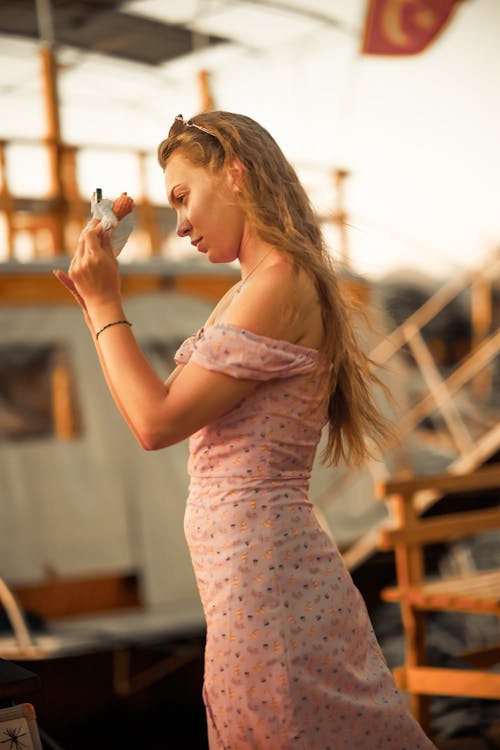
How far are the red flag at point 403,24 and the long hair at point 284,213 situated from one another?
178 inches

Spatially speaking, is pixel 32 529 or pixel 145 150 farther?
pixel 145 150

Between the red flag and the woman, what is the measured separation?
4.57 meters

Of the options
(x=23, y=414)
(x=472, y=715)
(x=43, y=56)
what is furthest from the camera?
(x=43, y=56)

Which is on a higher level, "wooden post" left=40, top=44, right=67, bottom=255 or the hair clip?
"wooden post" left=40, top=44, right=67, bottom=255

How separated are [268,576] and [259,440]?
0.45ft

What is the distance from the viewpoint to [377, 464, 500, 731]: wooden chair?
247cm

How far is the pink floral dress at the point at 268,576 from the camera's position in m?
1.08

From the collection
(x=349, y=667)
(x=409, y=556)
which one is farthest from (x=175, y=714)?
(x=349, y=667)

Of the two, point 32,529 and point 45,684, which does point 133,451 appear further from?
point 45,684

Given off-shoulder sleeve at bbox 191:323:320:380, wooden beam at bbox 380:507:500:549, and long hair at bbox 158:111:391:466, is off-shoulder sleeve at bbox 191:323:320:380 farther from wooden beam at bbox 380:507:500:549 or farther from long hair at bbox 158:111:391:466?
wooden beam at bbox 380:507:500:549

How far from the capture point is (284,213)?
1.10 m

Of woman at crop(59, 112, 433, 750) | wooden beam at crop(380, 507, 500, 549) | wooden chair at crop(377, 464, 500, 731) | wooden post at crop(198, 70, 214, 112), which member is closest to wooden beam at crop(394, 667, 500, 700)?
wooden chair at crop(377, 464, 500, 731)

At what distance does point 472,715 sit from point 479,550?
6.47 feet

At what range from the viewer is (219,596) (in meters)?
1.09
